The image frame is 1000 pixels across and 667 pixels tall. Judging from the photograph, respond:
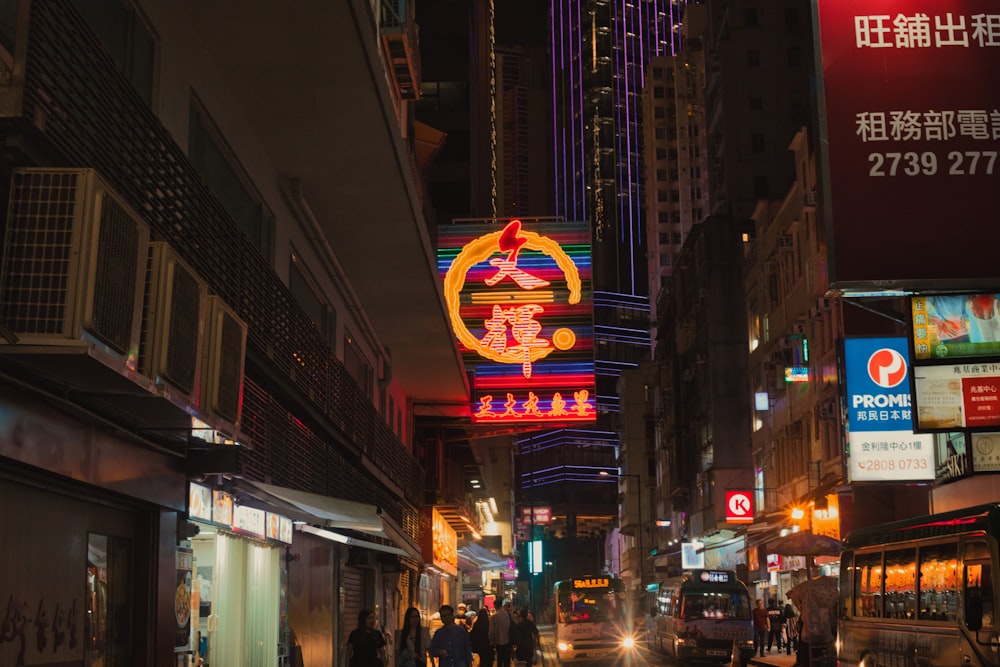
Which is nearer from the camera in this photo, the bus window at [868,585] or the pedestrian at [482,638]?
the bus window at [868,585]

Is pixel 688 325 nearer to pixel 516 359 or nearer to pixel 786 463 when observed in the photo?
pixel 786 463

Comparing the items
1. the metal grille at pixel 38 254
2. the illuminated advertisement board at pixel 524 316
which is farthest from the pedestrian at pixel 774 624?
the metal grille at pixel 38 254

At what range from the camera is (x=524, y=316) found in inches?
1382

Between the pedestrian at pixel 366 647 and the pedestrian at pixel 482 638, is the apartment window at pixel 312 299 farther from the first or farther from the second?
the pedestrian at pixel 482 638

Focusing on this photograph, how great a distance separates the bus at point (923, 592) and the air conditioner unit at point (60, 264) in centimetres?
1064

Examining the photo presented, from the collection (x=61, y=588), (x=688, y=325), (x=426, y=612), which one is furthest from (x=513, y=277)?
(x=688, y=325)

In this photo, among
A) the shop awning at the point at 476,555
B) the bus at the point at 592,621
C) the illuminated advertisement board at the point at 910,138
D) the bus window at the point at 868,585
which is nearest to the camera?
the illuminated advertisement board at the point at 910,138

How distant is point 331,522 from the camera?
16.8 metres

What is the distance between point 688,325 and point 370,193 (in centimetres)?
6519

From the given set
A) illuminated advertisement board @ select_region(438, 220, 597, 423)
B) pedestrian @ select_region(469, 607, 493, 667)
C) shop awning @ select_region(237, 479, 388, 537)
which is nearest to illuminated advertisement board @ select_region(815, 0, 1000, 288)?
shop awning @ select_region(237, 479, 388, 537)

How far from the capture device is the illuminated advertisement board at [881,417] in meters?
26.1


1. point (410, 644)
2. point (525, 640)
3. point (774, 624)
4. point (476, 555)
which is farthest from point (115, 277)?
point (476, 555)

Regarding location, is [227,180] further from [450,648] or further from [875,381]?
[875,381]

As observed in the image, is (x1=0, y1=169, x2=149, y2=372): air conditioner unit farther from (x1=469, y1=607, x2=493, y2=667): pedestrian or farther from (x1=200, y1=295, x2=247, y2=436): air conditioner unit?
(x1=469, y1=607, x2=493, y2=667): pedestrian
